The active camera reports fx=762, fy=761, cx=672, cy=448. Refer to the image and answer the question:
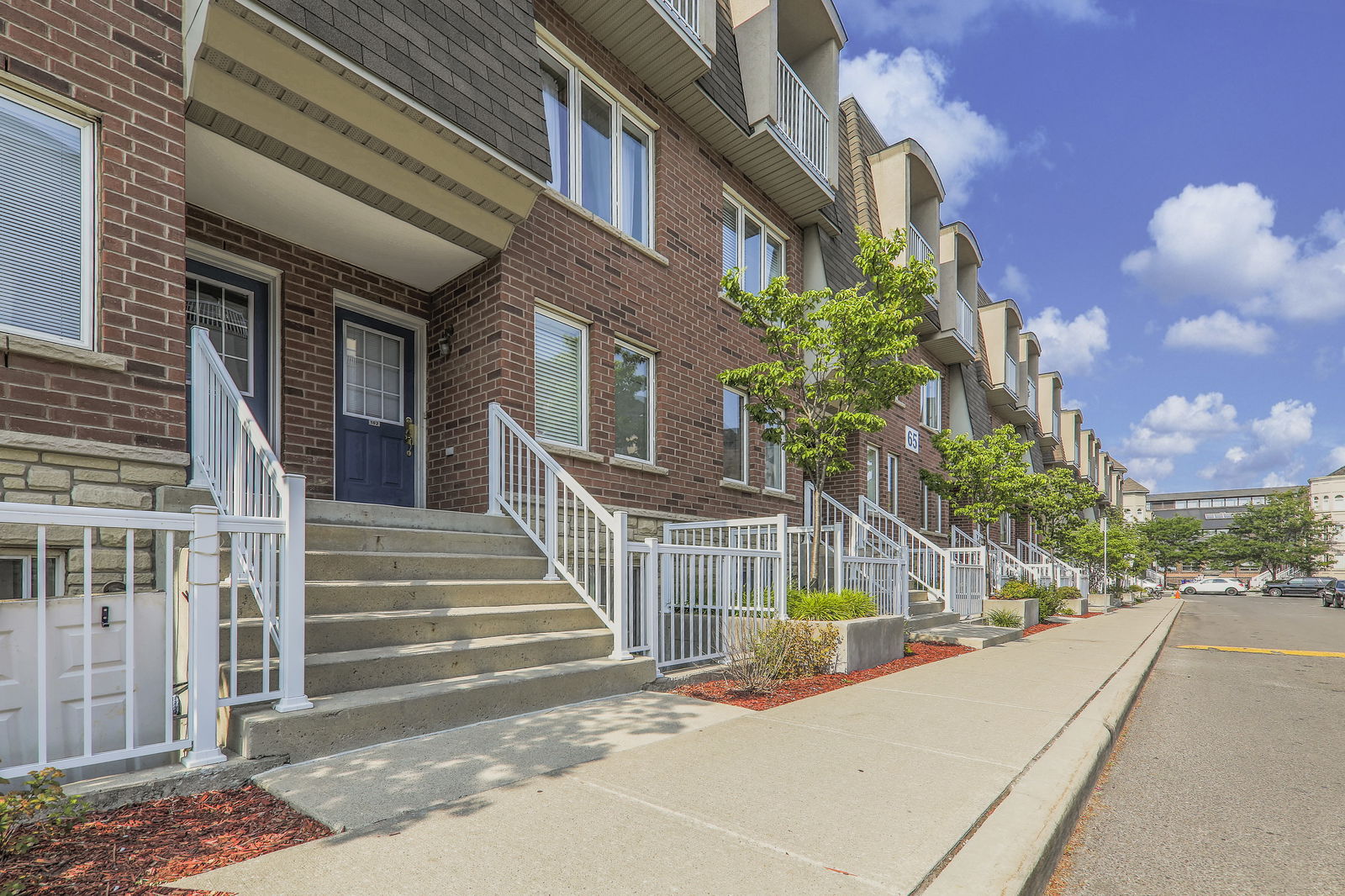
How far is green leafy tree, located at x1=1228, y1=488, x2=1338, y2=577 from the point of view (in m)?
65.9

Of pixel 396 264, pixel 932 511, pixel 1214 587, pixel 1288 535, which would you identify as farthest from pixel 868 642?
pixel 1288 535

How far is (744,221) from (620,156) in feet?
11.0

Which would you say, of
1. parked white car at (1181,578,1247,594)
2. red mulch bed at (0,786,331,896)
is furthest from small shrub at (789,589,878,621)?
parked white car at (1181,578,1247,594)

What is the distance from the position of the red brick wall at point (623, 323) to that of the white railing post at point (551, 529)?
97 cm

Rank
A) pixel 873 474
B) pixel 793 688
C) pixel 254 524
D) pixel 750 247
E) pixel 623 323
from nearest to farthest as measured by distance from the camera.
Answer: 1. pixel 254 524
2. pixel 793 688
3. pixel 623 323
4. pixel 750 247
5. pixel 873 474

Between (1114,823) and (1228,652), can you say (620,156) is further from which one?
(1228,652)

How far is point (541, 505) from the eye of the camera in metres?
7.97

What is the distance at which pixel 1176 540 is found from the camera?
77.9 metres

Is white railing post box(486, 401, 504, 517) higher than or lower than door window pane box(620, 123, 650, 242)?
lower

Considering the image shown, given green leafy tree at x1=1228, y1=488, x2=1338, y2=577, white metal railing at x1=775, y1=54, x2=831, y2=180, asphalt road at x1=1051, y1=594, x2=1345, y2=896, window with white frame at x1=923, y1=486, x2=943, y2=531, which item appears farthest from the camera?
green leafy tree at x1=1228, y1=488, x2=1338, y2=577

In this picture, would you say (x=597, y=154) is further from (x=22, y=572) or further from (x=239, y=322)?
(x=22, y=572)

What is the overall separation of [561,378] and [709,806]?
6.02 meters

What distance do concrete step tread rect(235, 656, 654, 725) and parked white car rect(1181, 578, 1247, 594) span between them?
2599 inches

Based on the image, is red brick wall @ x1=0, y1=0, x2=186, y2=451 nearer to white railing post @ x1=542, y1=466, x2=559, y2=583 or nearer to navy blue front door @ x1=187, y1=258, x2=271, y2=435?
navy blue front door @ x1=187, y1=258, x2=271, y2=435
